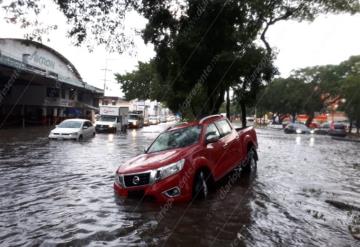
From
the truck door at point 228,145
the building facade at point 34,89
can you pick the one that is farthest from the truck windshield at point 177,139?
the building facade at point 34,89

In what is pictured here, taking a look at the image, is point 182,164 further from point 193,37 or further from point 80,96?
point 80,96

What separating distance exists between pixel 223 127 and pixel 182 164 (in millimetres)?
2972

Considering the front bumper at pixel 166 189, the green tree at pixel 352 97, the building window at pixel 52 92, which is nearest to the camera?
the front bumper at pixel 166 189

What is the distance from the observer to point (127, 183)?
24.9ft

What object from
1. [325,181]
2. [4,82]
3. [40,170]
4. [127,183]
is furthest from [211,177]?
[4,82]

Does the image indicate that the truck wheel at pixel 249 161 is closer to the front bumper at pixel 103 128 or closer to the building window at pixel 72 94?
the front bumper at pixel 103 128

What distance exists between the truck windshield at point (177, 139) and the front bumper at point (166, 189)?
54.1 inches

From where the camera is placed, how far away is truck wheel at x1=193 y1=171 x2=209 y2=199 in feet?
25.0

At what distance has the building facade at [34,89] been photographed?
35.8 meters

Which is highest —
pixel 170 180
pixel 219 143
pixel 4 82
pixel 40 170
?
pixel 4 82

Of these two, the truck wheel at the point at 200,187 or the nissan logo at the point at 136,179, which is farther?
the truck wheel at the point at 200,187

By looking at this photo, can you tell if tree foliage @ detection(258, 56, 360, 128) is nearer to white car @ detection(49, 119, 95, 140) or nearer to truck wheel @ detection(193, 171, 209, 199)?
white car @ detection(49, 119, 95, 140)

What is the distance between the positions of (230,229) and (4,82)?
37.8 metres

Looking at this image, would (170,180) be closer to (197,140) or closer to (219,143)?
(197,140)
